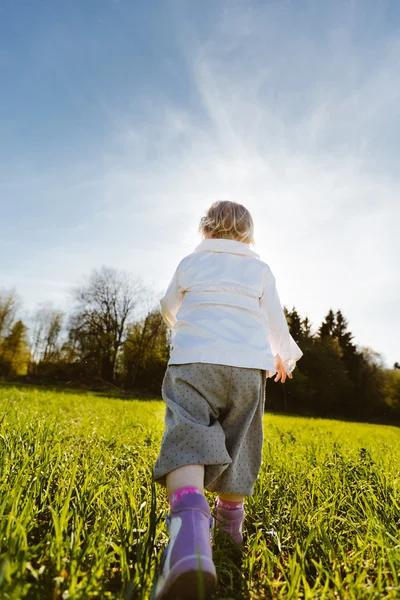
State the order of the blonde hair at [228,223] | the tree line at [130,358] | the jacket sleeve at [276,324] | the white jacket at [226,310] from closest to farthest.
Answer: the white jacket at [226,310] < the jacket sleeve at [276,324] < the blonde hair at [228,223] < the tree line at [130,358]

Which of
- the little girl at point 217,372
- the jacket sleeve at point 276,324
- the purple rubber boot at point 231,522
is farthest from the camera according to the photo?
the jacket sleeve at point 276,324

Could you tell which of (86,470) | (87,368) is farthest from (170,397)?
(87,368)

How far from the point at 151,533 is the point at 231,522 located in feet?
2.03

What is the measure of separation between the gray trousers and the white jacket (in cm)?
7

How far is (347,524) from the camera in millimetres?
2059

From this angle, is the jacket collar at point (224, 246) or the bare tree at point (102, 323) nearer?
the jacket collar at point (224, 246)

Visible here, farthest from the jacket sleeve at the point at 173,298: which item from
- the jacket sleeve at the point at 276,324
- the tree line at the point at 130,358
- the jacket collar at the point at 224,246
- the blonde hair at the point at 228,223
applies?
the tree line at the point at 130,358

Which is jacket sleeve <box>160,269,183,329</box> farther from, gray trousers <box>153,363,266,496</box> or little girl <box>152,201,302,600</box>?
gray trousers <box>153,363,266,496</box>

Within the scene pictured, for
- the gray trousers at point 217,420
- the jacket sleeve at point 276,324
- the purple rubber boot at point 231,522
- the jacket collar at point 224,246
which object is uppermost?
the jacket collar at point 224,246

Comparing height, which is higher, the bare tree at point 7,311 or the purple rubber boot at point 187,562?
the bare tree at point 7,311

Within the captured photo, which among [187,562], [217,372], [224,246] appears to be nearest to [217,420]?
[217,372]

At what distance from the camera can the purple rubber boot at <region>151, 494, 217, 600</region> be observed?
1.24 meters

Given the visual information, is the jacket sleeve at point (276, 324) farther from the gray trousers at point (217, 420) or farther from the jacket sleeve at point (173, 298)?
the jacket sleeve at point (173, 298)

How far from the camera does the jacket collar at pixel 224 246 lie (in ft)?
8.00
